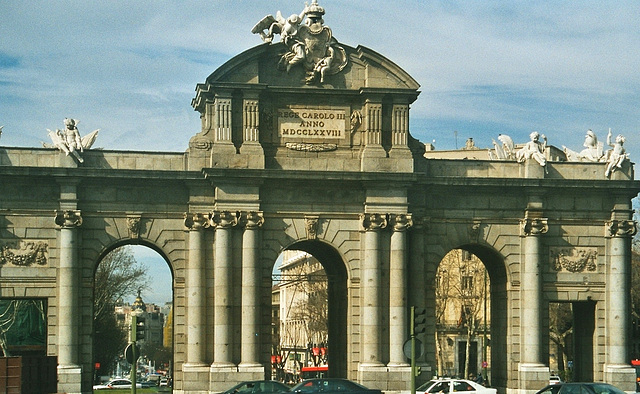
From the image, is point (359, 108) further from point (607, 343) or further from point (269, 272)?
point (607, 343)

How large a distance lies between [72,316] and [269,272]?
359 inches

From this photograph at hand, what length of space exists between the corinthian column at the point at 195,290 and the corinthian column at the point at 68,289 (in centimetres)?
498

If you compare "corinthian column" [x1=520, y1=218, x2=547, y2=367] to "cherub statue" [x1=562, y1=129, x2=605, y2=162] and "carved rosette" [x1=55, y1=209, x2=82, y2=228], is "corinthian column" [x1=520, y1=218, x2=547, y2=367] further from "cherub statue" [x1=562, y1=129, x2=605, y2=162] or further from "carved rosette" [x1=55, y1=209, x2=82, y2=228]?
"carved rosette" [x1=55, y1=209, x2=82, y2=228]

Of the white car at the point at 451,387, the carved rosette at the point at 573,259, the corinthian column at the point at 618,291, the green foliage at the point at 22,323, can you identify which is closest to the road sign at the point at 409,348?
the white car at the point at 451,387

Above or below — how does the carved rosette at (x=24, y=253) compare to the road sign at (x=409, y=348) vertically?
above

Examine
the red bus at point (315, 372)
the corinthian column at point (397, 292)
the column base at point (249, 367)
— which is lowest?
the red bus at point (315, 372)

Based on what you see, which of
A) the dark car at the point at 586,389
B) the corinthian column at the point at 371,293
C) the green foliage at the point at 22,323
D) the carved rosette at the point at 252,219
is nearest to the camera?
the dark car at the point at 586,389

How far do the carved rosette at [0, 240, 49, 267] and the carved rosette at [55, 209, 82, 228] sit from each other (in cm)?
132

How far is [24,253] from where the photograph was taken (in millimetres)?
53719

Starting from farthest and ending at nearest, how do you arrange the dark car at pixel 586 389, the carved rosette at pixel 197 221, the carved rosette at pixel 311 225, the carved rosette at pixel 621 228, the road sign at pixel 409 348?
the carved rosette at pixel 621 228 < the carved rosette at pixel 311 225 < the carved rosette at pixel 197 221 < the road sign at pixel 409 348 < the dark car at pixel 586 389

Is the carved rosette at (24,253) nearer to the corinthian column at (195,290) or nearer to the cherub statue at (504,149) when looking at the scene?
the corinthian column at (195,290)

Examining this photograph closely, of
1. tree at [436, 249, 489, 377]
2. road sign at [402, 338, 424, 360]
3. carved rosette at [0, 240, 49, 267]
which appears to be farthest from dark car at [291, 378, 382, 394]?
tree at [436, 249, 489, 377]

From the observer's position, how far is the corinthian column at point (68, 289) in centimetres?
5297

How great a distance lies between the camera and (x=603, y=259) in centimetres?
5819
